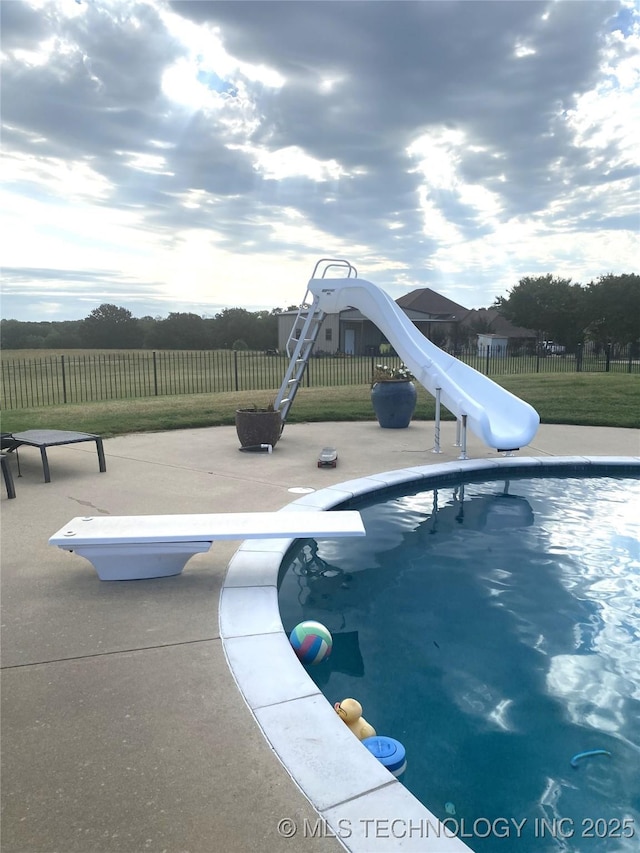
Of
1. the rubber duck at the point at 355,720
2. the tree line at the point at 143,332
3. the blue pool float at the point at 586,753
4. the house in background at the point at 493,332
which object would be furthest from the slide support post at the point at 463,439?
the house in background at the point at 493,332

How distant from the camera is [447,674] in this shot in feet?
11.4

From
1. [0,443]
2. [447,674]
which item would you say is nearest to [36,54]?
[0,443]

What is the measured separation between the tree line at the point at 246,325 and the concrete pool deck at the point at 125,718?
43.6 m

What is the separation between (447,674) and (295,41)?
31.9ft

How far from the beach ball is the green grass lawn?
7881 millimetres

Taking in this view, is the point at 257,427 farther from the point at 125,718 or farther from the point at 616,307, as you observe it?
the point at 616,307

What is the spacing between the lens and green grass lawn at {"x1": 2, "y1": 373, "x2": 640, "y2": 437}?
38.0 ft

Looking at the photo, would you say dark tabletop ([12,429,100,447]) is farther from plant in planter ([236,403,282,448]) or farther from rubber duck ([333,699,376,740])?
rubber duck ([333,699,376,740])

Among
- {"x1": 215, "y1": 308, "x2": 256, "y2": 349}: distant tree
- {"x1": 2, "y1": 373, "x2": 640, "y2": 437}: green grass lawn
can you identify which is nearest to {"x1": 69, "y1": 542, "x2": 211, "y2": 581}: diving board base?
{"x1": 2, "y1": 373, "x2": 640, "y2": 437}: green grass lawn

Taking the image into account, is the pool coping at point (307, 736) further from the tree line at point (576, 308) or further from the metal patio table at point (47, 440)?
the tree line at point (576, 308)

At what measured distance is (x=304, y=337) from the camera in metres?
10.2

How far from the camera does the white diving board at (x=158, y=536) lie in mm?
4066

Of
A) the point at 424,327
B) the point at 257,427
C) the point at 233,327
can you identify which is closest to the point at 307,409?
the point at 257,427

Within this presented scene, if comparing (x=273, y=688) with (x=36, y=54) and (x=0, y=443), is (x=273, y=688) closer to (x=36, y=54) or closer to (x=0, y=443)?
(x=0, y=443)
